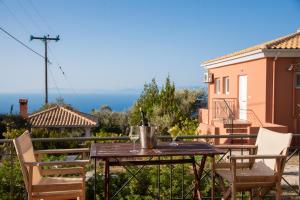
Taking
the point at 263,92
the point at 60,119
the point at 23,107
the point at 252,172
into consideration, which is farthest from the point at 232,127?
the point at 60,119

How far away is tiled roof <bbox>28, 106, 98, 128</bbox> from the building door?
11.5 meters

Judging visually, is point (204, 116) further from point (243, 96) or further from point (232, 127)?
point (232, 127)

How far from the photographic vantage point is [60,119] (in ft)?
78.6

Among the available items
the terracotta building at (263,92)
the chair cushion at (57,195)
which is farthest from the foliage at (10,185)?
the terracotta building at (263,92)

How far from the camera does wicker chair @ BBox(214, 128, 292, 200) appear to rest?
145 inches

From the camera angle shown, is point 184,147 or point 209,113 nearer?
point 184,147

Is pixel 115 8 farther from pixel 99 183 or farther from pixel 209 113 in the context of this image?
pixel 99 183

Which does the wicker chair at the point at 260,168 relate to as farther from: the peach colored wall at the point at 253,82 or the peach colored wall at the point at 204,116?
the peach colored wall at the point at 204,116

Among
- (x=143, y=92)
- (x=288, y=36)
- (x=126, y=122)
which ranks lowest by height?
(x=126, y=122)

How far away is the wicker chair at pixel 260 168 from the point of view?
3682 mm

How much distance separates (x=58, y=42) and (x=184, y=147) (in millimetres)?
23456

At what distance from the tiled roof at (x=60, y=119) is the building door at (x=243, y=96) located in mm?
11517

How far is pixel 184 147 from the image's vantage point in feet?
12.6

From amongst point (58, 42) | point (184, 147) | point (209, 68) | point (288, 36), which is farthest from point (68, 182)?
point (58, 42)
